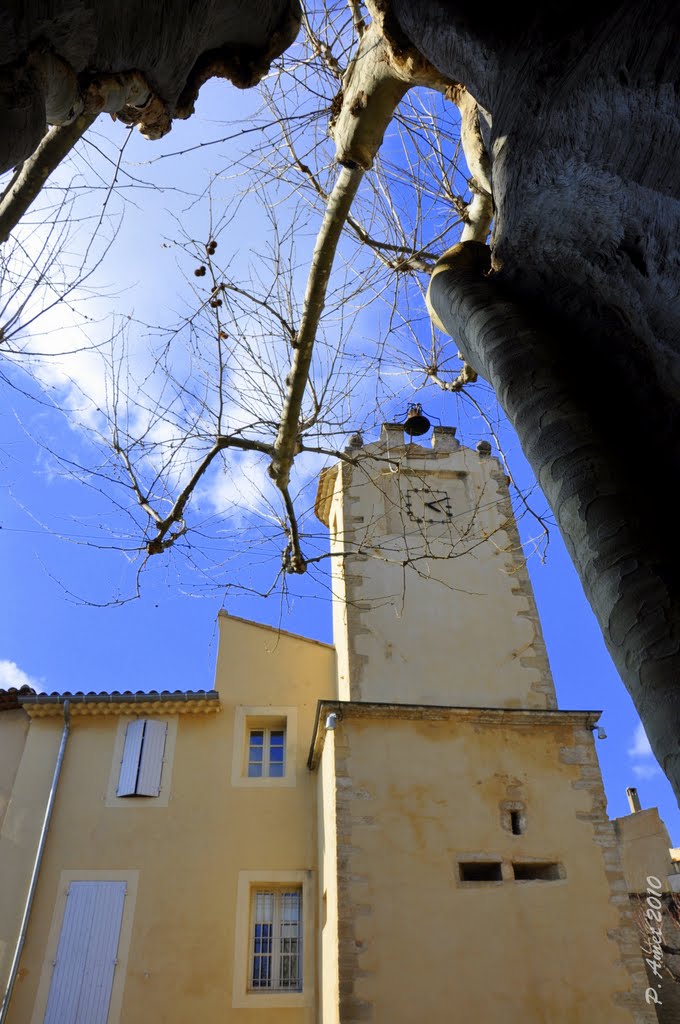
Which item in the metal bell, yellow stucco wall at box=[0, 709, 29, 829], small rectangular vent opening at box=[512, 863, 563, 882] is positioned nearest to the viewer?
the metal bell

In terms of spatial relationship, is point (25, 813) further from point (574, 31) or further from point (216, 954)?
point (574, 31)

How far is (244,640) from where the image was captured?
39.5 ft

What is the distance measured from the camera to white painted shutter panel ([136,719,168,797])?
10.2 metres

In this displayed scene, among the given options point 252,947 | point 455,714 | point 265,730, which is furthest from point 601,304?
point 265,730

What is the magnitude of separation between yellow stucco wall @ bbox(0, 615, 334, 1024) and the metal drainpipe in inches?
3.9

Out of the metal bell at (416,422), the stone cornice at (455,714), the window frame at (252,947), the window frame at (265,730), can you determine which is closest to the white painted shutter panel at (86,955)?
the window frame at (252,947)

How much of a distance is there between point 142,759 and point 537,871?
5562 millimetres

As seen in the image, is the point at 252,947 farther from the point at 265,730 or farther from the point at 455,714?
the point at 455,714

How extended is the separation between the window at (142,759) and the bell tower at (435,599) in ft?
9.15

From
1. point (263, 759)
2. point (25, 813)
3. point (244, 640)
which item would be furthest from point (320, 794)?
point (25, 813)

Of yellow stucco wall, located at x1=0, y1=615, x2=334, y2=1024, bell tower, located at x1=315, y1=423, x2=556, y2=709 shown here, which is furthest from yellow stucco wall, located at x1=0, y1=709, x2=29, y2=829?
bell tower, located at x1=315, y1=423, x2=556, y2=709

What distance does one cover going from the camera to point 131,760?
1044cm

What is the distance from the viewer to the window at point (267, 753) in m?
10.7

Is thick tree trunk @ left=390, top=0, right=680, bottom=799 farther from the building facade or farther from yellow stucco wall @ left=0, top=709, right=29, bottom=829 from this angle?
yellow stucco wall @ left=0, top=709, right=29, bottom=829
